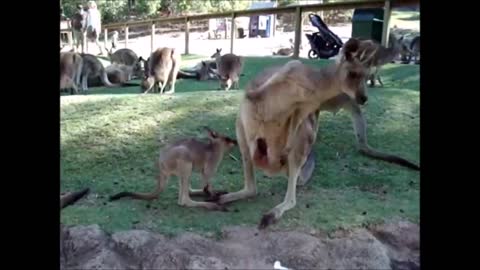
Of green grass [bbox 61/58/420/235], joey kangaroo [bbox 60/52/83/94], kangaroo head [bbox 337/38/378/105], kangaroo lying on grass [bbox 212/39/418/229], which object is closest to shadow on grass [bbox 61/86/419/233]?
green grass [bbox 61/58/420/235]

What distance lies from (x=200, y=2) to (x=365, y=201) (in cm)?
1179

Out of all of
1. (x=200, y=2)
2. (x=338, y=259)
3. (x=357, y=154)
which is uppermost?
(x=200, y=2)

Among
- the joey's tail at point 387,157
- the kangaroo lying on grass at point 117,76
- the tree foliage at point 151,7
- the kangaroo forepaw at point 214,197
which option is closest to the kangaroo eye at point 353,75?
the kangaroo forepaw at point 214,197

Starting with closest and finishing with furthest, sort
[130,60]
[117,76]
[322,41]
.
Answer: [117,76] → [130,60] → [322,41]

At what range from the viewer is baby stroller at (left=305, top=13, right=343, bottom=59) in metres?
8.52

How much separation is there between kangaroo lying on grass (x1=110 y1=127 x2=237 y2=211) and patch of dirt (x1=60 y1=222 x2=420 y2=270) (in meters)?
0.27

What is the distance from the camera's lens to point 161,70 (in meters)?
5.37

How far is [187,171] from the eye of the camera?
7.52 feet

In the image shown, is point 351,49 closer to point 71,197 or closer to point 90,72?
point 71,197

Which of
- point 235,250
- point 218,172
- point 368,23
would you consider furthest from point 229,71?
point 235,250

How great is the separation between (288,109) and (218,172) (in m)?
0.85

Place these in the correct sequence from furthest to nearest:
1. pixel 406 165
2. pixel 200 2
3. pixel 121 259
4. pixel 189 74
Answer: pixel 200 2 → pixel 189 74 → pixel 406 165 → pixel 121 259

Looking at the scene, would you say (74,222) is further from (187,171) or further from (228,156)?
(228,156)
